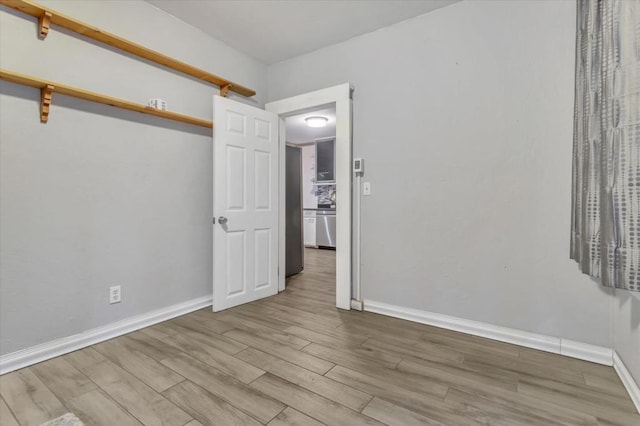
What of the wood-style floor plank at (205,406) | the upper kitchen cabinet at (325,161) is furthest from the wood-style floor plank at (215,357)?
the upper kitchen cabinet at (325,161)

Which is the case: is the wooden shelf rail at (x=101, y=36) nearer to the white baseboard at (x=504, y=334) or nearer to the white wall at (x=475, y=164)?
the white wall at (x=475, y=164)

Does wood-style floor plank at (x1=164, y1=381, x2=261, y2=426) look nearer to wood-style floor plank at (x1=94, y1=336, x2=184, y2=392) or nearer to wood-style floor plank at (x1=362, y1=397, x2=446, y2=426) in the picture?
wood-style floor plank at (x1=94, y1=336, x2=184, y2=392)

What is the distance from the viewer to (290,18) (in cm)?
261

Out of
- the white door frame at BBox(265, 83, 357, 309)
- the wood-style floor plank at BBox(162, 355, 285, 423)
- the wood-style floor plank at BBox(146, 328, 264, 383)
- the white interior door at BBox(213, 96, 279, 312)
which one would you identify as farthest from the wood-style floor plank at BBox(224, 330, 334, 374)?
the white door frame at BBox(265, 83, 357, 309)

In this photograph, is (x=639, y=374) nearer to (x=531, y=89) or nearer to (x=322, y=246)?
(x=531, y=89)

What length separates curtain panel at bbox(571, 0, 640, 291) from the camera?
1056mm

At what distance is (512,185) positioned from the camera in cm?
219

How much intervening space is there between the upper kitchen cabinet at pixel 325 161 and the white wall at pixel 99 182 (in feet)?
13.8

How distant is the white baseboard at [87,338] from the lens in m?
1.80

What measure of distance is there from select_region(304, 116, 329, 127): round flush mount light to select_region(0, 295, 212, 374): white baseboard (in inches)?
149

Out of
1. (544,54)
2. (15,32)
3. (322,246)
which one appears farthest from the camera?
(322,246)

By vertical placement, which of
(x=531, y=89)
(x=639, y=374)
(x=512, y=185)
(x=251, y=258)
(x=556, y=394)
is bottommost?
(x=556, y=394)

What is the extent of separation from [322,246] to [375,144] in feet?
14.8

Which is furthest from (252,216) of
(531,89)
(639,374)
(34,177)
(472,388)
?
(639,374)
